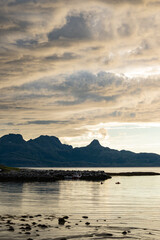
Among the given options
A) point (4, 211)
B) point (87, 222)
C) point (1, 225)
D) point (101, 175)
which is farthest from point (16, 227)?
point (101, 175)

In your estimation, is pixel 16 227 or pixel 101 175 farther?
pixel 101 175

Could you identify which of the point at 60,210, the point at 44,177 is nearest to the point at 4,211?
the point at 60,210

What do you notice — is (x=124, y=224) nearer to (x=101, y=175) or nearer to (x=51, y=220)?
(x=51, y=220)

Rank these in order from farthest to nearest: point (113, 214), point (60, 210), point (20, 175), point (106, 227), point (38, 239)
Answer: point (20, 175) → point (60, 210) → point (113, 214) → point (106, 227) → point (38, 239)

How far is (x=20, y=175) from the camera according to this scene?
4702 inches

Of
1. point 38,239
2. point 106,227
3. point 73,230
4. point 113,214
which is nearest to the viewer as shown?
point 38,239

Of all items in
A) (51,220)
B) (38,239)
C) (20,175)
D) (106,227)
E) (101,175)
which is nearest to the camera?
(38,239)

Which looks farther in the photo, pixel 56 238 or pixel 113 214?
pixel 113 214

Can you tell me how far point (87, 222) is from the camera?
3078 centimetres

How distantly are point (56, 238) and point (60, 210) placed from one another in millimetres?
15488

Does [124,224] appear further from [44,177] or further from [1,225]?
[44,177]

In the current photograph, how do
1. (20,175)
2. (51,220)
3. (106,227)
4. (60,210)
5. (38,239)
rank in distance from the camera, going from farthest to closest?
(20,175) → (60,210) → (51,220) → (106,227) → (38,239)

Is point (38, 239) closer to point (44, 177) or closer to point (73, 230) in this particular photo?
point (73, 230)

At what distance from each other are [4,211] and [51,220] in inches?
335
